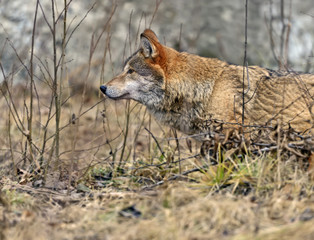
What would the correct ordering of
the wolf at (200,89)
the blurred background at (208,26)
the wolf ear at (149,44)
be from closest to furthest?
1. the wolf at (200,89)
2. the wolf ear at (149,44)
3. the blurred background at (208,26)

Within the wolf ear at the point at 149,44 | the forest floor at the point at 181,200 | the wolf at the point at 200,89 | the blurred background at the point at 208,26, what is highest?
the blurred background at the point at 208,26

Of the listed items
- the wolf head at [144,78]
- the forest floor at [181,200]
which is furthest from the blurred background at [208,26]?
the forest floor at [181,200]

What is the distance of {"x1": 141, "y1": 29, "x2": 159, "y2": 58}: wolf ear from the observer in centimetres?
550

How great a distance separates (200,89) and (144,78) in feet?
2.41

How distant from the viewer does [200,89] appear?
213 inches

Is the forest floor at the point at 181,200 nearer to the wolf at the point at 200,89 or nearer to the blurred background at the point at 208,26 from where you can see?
the wolf at the point at 200,89

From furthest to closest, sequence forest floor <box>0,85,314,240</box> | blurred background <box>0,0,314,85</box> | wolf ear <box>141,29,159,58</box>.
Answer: blurred background <box>0,0,314,85</box>
wolf ear <box>141,29,159,58</box>
forest floor <box>0,85,314,240</box>

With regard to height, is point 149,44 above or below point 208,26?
below

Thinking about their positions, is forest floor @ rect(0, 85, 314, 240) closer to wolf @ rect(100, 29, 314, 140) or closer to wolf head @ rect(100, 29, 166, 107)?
wolf @ rect(100, 29, 314, 140)

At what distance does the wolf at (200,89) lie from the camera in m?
5.28

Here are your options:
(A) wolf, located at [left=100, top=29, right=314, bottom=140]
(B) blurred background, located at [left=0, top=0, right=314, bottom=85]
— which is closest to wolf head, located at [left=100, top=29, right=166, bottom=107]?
(A) wolf, located at [left=100, top=29, right=314, bottom=140]

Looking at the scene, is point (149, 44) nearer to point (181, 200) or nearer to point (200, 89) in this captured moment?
point (200, 89)

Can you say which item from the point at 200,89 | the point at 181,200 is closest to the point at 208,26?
the point at 200,89

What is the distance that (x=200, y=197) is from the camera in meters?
3.73
